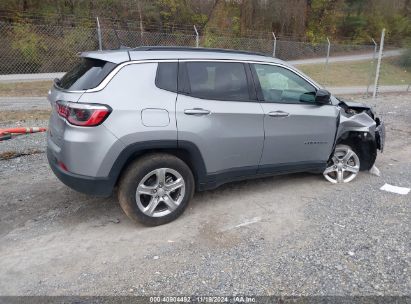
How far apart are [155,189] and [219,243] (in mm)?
828

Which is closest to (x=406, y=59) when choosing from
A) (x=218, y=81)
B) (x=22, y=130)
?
(x=218, y=81)

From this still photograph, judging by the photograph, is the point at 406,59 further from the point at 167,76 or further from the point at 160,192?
the point at 160,192

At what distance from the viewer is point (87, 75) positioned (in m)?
3.43

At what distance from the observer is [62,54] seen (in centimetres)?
1428

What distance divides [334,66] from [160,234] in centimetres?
2070

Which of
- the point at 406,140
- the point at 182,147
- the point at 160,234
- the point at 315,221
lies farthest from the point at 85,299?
the point at 406,140

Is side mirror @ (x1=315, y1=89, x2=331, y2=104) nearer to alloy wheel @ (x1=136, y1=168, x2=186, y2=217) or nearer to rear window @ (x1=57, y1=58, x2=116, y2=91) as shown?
alloy wheel @ (x1=136, y1=168, x2=186, y2=217)

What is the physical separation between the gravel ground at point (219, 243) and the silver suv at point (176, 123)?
1.21ft

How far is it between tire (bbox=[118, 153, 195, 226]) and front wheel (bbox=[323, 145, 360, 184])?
222 cm

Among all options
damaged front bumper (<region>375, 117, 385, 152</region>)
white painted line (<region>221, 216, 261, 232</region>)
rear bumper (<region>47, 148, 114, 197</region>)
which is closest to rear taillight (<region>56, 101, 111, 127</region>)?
rear bumper (<region>47, 148, 114, 197</region>)

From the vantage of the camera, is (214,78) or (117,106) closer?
(117,106)

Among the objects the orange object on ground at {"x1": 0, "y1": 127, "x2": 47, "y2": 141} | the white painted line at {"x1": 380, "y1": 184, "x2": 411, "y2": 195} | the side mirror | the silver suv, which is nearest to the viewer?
the silver suv

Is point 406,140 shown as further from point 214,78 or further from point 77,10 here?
point 77,10

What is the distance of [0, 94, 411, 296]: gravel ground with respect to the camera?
2803 millimetres
